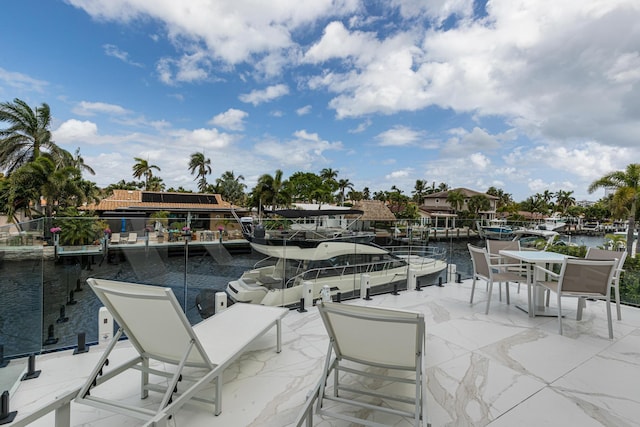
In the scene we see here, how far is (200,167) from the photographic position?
136 ft

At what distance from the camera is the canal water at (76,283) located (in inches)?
117

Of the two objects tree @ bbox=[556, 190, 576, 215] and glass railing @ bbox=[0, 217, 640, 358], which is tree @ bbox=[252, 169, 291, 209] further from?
tree @ bbox=[556, 190, 576, 215]

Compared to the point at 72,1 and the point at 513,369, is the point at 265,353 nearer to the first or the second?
the point at 513,369

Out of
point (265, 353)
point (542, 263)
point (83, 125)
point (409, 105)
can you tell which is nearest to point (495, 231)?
point (542, 263)

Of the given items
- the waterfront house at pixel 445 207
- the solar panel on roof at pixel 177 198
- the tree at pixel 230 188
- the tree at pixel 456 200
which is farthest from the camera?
the waterfront house at pixel 445 207

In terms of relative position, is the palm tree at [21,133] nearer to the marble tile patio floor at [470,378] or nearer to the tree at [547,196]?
the marble tile patio floor at [470,378]

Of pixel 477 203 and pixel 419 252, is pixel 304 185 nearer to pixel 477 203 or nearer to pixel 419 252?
pixel 419 252

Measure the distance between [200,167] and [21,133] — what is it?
21836mm

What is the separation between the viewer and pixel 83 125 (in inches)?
1061

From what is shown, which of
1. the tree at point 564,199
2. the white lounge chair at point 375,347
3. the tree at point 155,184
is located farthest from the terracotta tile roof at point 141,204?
the tree at point 564,199

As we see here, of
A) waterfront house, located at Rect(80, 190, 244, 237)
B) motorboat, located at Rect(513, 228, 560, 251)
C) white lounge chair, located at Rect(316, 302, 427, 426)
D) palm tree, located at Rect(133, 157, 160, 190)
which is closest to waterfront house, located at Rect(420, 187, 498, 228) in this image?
waterfront house, located at Rect(80, 190, 244, 237)

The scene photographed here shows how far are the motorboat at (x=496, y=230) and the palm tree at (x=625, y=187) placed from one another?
1245 centimetres

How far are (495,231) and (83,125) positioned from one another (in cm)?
3324

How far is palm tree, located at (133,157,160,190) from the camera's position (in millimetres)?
40219
